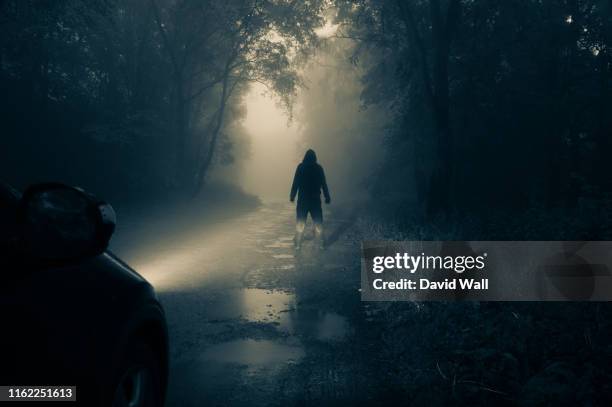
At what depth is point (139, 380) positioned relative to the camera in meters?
2.49

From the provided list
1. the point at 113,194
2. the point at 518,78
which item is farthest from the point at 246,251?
the point at 113,194

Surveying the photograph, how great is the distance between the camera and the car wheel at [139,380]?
7.41 feet

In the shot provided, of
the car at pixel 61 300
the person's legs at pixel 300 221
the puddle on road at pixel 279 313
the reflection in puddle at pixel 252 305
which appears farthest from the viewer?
the person's legs at pixel 300 221

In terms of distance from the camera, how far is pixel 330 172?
5650 cm

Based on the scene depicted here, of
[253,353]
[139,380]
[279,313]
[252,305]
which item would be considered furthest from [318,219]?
[139,380]

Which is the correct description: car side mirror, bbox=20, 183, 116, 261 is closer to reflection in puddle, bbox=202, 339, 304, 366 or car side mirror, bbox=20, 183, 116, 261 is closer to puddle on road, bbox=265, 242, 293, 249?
reflection in puddle, bbox=202, 339, 304, 366

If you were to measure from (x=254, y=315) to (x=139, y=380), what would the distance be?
4.16 m

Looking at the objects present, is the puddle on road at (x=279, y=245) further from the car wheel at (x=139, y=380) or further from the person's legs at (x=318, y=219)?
the car wheel at (x=139, y=380)

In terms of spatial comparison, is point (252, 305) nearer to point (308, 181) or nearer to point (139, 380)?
point (139, 380)

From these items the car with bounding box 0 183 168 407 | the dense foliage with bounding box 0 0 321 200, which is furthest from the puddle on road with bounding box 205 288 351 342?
the dense foliage with bounding box 0 0 321 200

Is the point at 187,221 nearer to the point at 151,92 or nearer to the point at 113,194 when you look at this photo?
the point at 113,194

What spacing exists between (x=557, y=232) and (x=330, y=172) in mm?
49272

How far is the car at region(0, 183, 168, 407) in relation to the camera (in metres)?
1.71

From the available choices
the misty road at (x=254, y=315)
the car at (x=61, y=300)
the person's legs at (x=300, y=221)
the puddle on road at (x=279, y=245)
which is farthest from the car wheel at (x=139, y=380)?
the puddle on road at (x=279, y=245)
